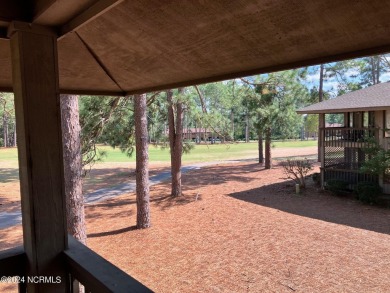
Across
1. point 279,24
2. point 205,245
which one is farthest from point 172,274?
point 279,24

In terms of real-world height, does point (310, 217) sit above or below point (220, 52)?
below

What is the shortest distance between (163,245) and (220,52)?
19.8ft

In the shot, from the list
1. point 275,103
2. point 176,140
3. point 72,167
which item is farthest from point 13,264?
point 275,103

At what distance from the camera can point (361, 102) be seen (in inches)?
433

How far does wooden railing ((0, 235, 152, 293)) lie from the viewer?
4.00 feet

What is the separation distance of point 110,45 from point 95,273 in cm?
127

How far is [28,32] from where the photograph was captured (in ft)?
4.98

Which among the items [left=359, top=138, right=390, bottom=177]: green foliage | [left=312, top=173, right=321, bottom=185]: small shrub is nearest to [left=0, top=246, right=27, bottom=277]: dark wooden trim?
[left=359, top=138, right=390, bottom=177]: green foliage

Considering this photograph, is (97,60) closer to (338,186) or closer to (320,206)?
(320,206)

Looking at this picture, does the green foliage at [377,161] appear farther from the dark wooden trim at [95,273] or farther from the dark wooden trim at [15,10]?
the dark wooden trim at [15,10]

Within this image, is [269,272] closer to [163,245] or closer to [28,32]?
[163,245]

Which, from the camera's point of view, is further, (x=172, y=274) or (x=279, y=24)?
(x=172, y=274)

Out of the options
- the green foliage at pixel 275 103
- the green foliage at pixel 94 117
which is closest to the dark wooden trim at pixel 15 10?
the green foliage at pixel 94 117

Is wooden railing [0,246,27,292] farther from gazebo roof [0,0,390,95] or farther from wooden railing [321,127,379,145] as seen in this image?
wooden railing [321,127,379,145]
